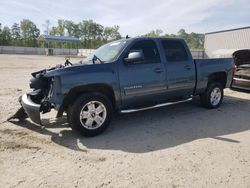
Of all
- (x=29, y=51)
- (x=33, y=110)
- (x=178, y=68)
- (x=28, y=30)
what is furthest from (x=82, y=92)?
(x=28, y=30)

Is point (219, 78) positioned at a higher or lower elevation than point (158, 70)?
lower

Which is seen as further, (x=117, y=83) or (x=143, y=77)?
(x=143, y=77)

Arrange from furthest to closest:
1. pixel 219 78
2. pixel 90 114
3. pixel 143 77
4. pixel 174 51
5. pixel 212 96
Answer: pixel 219 78
pixel 212 96
pixel 174 51
pixel 143 77
pixel 90 114

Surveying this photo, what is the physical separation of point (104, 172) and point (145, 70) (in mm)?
2631

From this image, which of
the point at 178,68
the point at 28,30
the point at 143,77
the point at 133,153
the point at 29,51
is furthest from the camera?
the point at 28,30

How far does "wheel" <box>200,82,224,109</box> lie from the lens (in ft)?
23.1

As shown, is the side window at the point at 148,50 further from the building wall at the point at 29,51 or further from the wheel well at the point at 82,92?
the building wall at the point at 29,51

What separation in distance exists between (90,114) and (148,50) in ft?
6.80

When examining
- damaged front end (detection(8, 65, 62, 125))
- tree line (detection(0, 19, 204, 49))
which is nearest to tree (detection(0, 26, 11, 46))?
tree line (detection(0, 19, 204, 49))

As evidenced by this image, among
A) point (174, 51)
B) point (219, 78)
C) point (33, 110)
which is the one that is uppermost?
point (174, 51)

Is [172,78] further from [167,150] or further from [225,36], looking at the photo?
[225,36]

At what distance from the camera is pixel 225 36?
43.6 m

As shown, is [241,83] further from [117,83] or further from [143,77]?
[117,83]

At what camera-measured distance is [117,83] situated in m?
Result: 5.12
